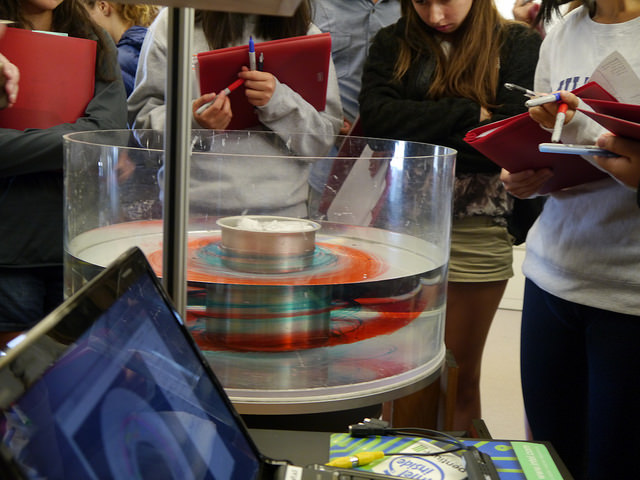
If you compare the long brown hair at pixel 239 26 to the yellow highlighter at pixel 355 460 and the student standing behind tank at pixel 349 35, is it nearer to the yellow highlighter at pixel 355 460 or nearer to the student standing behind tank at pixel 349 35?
the student standing behind tank at pixel 349 35

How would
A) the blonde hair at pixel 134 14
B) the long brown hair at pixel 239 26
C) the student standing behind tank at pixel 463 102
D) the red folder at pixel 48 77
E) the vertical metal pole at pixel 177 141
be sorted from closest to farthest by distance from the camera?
the vertical metal pole at pixel 177 141
the red folder at pixel 48 77
the long brown hair at pixel 239 26
the student standing behind tank at pixel 463 102
the blonde hair at pixel 134 14

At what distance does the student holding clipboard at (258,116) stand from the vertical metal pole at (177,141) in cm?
19

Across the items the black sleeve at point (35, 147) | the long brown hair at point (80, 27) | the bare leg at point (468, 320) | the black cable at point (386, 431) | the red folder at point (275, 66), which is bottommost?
the bare leg at point (468, 320)

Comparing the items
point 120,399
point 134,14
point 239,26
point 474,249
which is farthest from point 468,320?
point 134,14

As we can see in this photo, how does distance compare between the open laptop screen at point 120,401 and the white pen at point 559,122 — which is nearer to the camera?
the open laptop screen at point 120,401

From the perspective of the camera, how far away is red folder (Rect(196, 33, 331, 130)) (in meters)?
1.27

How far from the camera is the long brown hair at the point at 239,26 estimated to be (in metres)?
1.52

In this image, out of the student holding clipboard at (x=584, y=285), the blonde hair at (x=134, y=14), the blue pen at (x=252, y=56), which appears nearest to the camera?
the student holding clipboard at (x=584, y=285)

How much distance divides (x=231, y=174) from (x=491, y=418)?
6.14 ft

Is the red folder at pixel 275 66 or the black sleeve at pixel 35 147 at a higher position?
the red folder at pixel 275 66

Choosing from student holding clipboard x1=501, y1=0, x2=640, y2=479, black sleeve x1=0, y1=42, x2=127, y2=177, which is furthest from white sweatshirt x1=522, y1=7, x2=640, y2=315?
black sleeve x1=0, y1=42, x2=127, y2=177

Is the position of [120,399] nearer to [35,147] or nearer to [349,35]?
[35,147]

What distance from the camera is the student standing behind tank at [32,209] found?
4.58 feet

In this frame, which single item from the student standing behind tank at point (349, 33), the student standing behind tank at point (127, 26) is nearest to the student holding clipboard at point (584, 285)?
the student standing behind tank at point (349, 33)
